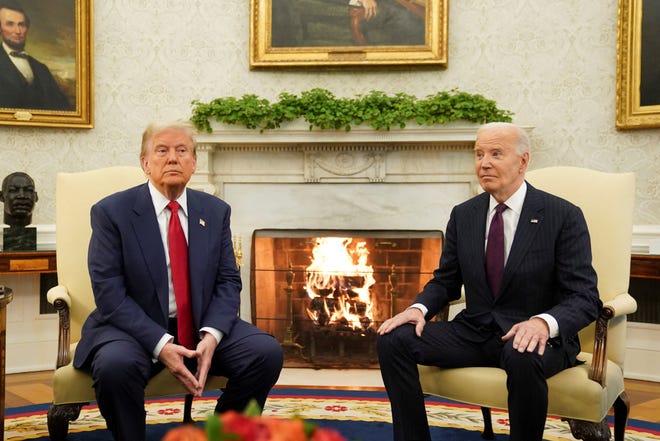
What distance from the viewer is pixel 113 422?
251 cm

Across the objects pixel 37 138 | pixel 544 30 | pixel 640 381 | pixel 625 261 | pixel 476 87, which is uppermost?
pixel 544 30

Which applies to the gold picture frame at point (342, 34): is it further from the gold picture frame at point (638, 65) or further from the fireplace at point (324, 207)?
the gold picture frame at point (638, 65)

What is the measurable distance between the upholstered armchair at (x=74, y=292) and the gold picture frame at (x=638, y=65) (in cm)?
350

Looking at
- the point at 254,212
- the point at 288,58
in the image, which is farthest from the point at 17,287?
the point at 288,58

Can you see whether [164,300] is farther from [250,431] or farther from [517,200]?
[250,431]

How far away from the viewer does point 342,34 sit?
5.32 metres

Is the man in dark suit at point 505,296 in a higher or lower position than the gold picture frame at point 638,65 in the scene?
lower

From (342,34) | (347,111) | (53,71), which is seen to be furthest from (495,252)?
(53,71)

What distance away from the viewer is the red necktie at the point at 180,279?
274 cm

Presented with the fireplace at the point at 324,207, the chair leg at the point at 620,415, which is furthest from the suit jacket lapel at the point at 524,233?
the fireplace at the point at 324,207

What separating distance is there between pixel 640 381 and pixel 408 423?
2.92 metres

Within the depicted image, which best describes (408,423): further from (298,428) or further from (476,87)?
(476,87)

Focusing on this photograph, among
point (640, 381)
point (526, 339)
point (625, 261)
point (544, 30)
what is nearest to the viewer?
point (526, 339)

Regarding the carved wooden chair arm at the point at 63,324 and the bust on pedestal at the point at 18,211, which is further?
the bust on pedestal at the point at 18,211
